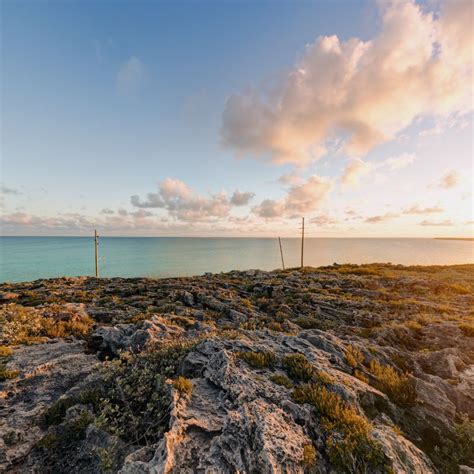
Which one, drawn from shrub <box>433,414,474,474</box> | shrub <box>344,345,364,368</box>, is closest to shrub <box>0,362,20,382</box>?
shrub <box>344,345,364,368</box>

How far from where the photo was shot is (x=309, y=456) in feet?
13.7

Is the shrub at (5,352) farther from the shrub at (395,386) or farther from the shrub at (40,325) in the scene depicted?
the shrub at (395,386)

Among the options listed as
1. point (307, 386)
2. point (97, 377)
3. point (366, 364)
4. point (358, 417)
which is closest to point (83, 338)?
point (97, 377)

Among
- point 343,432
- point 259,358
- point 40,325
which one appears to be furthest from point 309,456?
point 40,325

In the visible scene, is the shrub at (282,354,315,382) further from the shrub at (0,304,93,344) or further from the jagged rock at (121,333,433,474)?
the shrub at (0,304,93,344)

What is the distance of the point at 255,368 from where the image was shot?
22.5 feet

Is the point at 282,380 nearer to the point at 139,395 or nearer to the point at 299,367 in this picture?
the point at 299,367

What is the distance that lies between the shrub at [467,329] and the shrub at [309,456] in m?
12.6

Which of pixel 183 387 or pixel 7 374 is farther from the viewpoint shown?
pixel 7 374

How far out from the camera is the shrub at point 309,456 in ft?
13.5

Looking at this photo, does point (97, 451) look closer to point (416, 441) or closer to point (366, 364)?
point (416, 441)

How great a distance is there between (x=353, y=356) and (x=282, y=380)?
3.98 meters

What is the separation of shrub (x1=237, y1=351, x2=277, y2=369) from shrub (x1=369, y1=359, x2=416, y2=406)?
322 cm

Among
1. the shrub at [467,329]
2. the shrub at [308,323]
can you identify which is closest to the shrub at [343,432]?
the shrub at [308,323]
